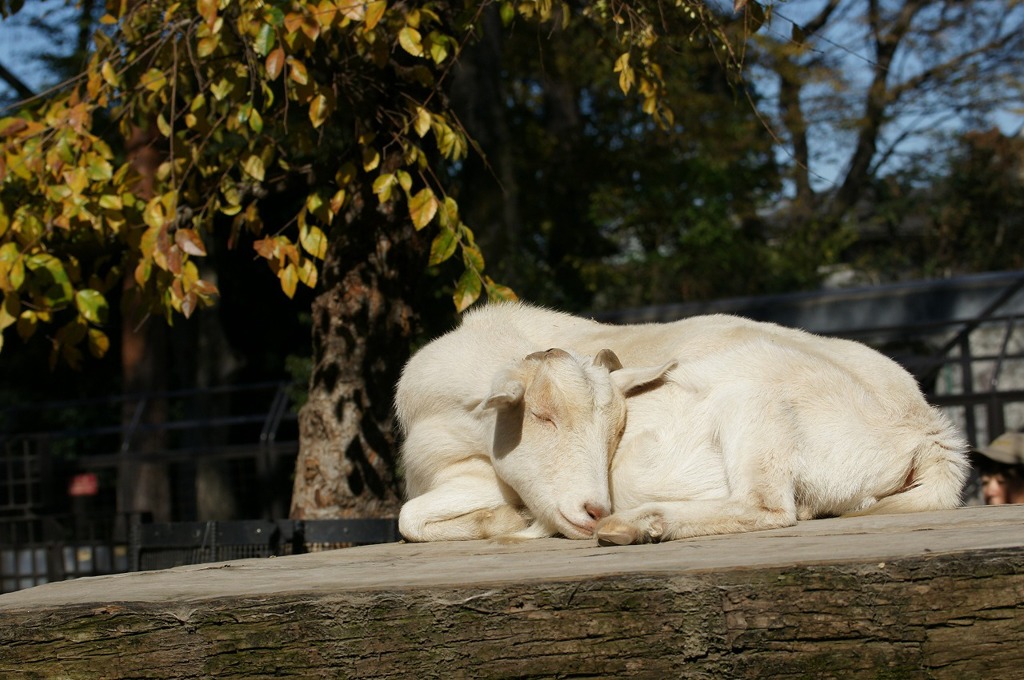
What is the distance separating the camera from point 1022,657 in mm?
2305

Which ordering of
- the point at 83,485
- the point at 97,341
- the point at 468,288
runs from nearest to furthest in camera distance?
1. the point at 468,288
2. the point at 97,341
3. the point at 83,485

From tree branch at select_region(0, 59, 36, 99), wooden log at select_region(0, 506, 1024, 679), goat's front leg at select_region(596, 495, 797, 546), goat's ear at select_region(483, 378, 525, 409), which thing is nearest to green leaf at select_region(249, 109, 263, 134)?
goat's ear at select_region(483, 378, 525, 409)

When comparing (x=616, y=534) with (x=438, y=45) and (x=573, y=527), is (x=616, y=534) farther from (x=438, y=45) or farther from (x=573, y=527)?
(x=438, y=45)

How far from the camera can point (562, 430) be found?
3986mm

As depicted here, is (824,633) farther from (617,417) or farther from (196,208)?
(196,208)

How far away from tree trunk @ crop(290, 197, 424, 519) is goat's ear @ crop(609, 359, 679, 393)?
6.37 feet

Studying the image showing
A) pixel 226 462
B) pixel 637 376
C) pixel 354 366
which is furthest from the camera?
pixel 226 462

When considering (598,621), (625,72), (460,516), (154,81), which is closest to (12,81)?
(154,81)

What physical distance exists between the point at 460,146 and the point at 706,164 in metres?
15.9

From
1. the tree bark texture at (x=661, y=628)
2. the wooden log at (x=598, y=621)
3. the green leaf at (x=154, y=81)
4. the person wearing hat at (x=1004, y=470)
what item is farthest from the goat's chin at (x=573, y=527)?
the green leaf at (x=154, y=81)

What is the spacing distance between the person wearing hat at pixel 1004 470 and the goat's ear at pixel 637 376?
2.16 metres

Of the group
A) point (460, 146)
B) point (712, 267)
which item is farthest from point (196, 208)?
point (712, 267)

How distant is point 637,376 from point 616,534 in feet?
2.90

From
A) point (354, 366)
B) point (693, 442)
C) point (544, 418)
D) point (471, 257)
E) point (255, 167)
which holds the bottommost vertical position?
point (693, 442)
